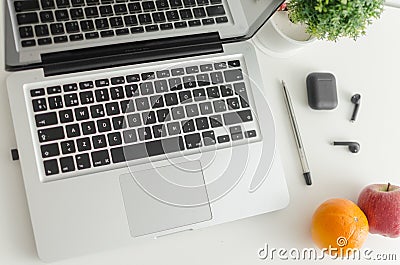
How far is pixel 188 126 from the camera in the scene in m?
0.76

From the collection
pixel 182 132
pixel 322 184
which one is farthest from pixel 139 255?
pixel 322 184

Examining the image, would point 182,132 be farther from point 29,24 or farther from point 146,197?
point 29,24

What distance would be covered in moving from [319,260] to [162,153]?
0.25 metres

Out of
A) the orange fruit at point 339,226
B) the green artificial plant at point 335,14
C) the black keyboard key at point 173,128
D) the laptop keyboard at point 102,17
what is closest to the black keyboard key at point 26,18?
the laptop keyboard at point 102,17

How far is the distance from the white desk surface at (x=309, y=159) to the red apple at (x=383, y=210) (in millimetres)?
44

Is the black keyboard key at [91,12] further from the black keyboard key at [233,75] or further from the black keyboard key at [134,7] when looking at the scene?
the black keyboard key at [233,75]

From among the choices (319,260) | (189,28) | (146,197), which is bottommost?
(319,260)

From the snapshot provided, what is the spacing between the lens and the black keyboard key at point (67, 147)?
0.71m

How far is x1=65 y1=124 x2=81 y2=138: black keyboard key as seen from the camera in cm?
71

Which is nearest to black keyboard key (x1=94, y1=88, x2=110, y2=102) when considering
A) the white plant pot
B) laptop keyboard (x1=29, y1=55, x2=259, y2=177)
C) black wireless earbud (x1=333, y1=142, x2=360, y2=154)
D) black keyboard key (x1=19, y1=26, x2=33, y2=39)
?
laptop keyboard (x1=29, y1=55, x2=259, y2=177)

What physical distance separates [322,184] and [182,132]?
8.3 inches

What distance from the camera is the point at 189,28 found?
2.52ft

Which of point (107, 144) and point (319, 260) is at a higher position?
point (107, 144)

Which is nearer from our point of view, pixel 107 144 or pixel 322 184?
pixel 107 144
